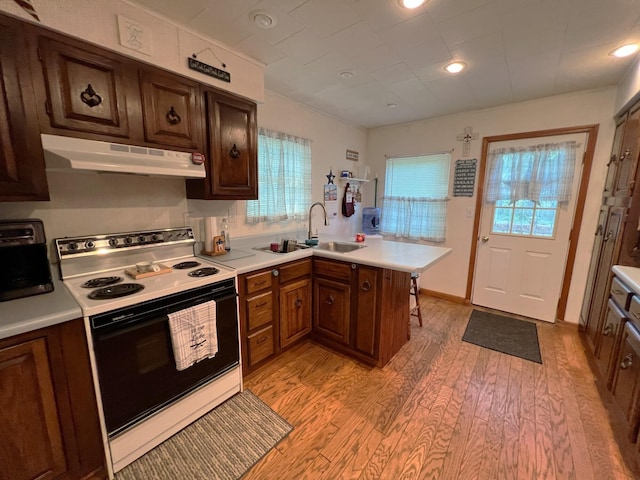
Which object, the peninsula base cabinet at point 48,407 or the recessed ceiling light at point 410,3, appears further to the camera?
the recessed ceiling light at point 410,3

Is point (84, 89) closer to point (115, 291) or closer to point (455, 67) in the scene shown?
point (115, 291)

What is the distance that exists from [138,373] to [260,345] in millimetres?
850

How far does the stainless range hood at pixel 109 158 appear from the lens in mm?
1315

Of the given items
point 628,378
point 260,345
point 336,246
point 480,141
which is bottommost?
point 260,345

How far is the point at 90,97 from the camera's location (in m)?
1.43

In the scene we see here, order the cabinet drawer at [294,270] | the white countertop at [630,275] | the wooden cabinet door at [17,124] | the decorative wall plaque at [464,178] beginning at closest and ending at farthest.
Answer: the wooden cabinet door at [17,124] → the white countertop at [630,275] → the cabinet drawer at [294,270] → the decorative wall plaque at [464,178]

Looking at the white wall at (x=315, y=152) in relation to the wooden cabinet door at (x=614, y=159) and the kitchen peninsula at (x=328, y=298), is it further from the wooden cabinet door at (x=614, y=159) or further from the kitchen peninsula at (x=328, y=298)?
the wooden cabinet door at (x=614, y=159)

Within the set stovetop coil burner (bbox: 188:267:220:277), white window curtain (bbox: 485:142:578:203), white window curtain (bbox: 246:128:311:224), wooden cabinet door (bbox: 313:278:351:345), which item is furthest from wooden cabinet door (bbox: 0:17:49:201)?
white window curtain (bbox: 485:142:578:203)

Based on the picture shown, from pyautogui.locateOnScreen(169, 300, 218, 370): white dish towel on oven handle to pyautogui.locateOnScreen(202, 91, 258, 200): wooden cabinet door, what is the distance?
0.88 metres

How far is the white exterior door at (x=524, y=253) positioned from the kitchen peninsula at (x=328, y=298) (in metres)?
1.39

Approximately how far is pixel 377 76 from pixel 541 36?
3.69ft

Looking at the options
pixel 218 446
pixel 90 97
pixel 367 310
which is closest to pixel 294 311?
pixel 367 310

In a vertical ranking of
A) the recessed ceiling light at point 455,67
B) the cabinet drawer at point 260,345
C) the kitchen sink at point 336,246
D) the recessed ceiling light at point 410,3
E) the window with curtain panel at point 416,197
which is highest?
the recessed ceiling light at point 455,67

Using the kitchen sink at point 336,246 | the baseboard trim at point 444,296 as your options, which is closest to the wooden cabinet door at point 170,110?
the kitchen sink at point 336,246
